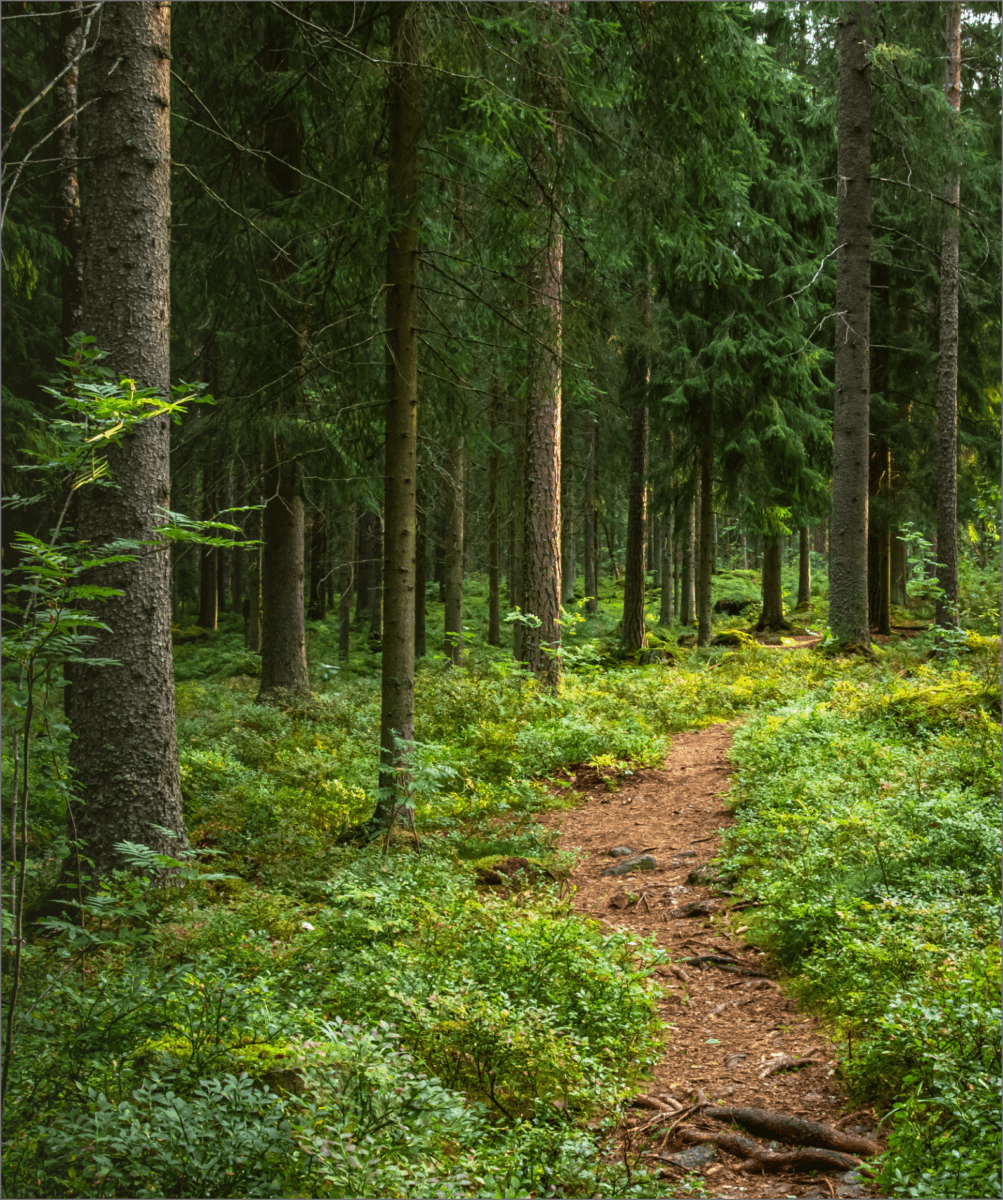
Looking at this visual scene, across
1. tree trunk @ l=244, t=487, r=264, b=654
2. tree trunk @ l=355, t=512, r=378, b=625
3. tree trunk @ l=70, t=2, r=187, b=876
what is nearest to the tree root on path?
tree trunk @ l=70, t=2, r=187, b=876

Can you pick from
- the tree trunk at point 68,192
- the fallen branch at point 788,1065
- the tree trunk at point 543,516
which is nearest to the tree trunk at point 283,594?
the tree trunk at point 68,192

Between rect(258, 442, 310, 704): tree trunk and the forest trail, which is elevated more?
rect(258, 442, 310, 704): tree trunk

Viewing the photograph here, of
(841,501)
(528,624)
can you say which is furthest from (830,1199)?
(841,501)

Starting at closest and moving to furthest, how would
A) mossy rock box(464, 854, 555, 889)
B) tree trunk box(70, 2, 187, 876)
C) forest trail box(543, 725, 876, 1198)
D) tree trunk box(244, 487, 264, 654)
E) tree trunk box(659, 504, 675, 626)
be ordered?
forest trail box(543, 725, 876, 1198)
tree trunk box(70, 2, 187, 876)
mossy rock box(464, 854, 555, 889)
tree trunk box(244, 487, 264, 654)
tree trunk box(659, 504, 675, 626)

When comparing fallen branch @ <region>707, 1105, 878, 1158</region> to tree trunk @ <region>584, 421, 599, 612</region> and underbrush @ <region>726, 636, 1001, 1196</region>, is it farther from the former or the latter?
tree trunk @ <region>584, 421, 599, 612</region>

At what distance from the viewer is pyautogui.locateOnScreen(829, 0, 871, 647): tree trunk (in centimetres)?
1251

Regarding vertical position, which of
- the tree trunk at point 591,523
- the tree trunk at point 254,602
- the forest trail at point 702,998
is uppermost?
the tree trunk at point 591,523

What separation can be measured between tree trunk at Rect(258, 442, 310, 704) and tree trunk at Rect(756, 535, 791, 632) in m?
12.2

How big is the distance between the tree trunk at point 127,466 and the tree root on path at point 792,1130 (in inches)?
146

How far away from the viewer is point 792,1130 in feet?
11.7

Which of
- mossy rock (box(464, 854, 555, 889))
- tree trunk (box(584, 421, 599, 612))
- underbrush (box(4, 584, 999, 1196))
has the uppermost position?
tree trunk (box(584, 421, 599, 612))

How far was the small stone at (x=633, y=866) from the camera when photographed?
699cm

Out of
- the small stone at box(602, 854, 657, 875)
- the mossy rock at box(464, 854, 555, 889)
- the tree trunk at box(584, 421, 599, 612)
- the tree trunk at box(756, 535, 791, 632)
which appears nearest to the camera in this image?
the mossy rock at box(464, 854, 555, 889)

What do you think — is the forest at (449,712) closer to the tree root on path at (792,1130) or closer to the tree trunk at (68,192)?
the tree root on path at (792,1130)
